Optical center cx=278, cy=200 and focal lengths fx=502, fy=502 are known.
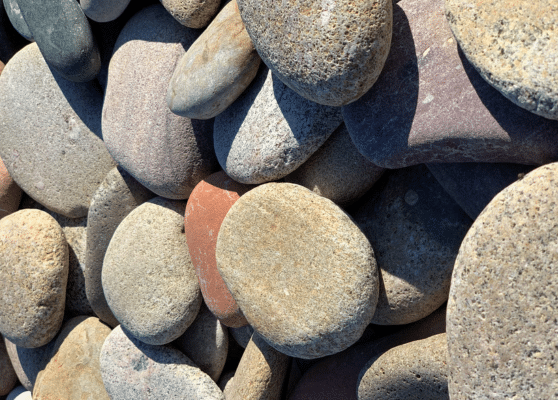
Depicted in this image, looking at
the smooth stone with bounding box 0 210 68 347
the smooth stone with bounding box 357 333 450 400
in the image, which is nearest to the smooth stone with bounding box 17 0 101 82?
the smooth stone with bounding box 0 210 68 347

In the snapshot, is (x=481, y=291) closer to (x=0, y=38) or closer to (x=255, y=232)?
(x=255, y=232)

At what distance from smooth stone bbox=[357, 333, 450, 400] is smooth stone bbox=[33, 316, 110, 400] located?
4.49 feet

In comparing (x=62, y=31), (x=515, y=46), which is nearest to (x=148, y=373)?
(x=62, y=31)

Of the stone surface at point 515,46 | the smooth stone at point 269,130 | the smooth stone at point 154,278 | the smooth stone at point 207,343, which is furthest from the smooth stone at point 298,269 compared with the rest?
the stone surface at point 515,46

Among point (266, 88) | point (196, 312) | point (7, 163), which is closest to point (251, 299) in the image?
point (196, 312)

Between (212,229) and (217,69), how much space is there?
0.61 meters

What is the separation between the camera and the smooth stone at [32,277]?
235 cm

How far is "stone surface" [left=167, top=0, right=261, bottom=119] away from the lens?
168 cm

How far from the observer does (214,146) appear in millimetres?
1923

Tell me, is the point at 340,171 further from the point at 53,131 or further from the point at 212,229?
the point at 53,131

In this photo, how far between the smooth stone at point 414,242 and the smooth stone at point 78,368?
1454 millimetres

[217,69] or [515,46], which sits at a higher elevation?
[217,69]

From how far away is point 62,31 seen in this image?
2.03 meters

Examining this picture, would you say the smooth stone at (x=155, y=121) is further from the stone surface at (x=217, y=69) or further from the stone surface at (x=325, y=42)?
the stone surface at (x=325, y=42)
